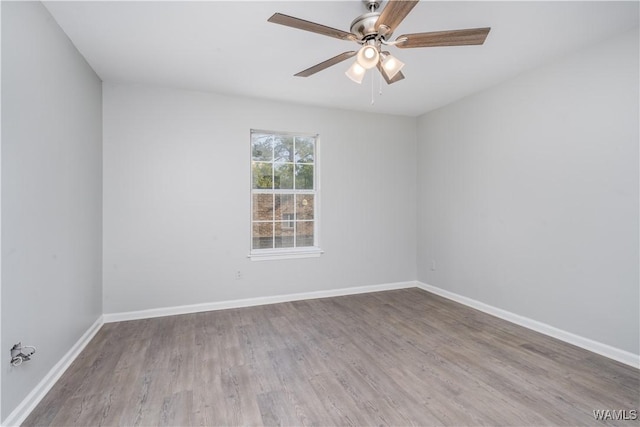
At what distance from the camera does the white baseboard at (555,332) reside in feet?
7.89

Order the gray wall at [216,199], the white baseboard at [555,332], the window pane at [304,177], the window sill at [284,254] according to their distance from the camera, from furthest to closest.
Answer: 1. the window pane at [304,177]
2. the window sill at [284,254]
3. the gray wall at [216,199]
4. the white baseboard at [555,332]

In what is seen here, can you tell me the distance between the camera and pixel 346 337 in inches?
114

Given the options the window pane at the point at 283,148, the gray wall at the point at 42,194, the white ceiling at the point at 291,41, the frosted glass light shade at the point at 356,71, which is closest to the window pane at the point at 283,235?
the window pane at the point at 283,148

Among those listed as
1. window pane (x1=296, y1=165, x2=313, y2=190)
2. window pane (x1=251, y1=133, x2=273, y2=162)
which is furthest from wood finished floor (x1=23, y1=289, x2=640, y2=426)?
window pane (x1=251, y1=133, x2=273, y2=162)

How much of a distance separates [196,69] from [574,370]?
164 inches

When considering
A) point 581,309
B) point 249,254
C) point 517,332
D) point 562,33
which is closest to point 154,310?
point 249,254

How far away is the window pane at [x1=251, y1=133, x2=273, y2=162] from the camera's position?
3977 millimetres

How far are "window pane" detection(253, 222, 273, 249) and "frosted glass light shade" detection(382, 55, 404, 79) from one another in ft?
8.28

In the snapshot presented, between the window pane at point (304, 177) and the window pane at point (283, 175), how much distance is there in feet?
0.34

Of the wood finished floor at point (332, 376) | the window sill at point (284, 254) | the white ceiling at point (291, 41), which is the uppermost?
the white ceiling at point (291, 41)

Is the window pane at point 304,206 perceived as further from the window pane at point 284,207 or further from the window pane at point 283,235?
the window pane at point 283,235

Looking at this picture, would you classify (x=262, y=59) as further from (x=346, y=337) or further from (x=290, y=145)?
(x=346, y=337)

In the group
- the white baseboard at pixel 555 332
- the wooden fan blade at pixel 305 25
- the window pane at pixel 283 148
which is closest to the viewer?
the wooden fan blade at pixel 305 25

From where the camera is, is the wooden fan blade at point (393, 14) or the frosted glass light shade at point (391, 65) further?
the frosted glass light shade at point (391, 65)
